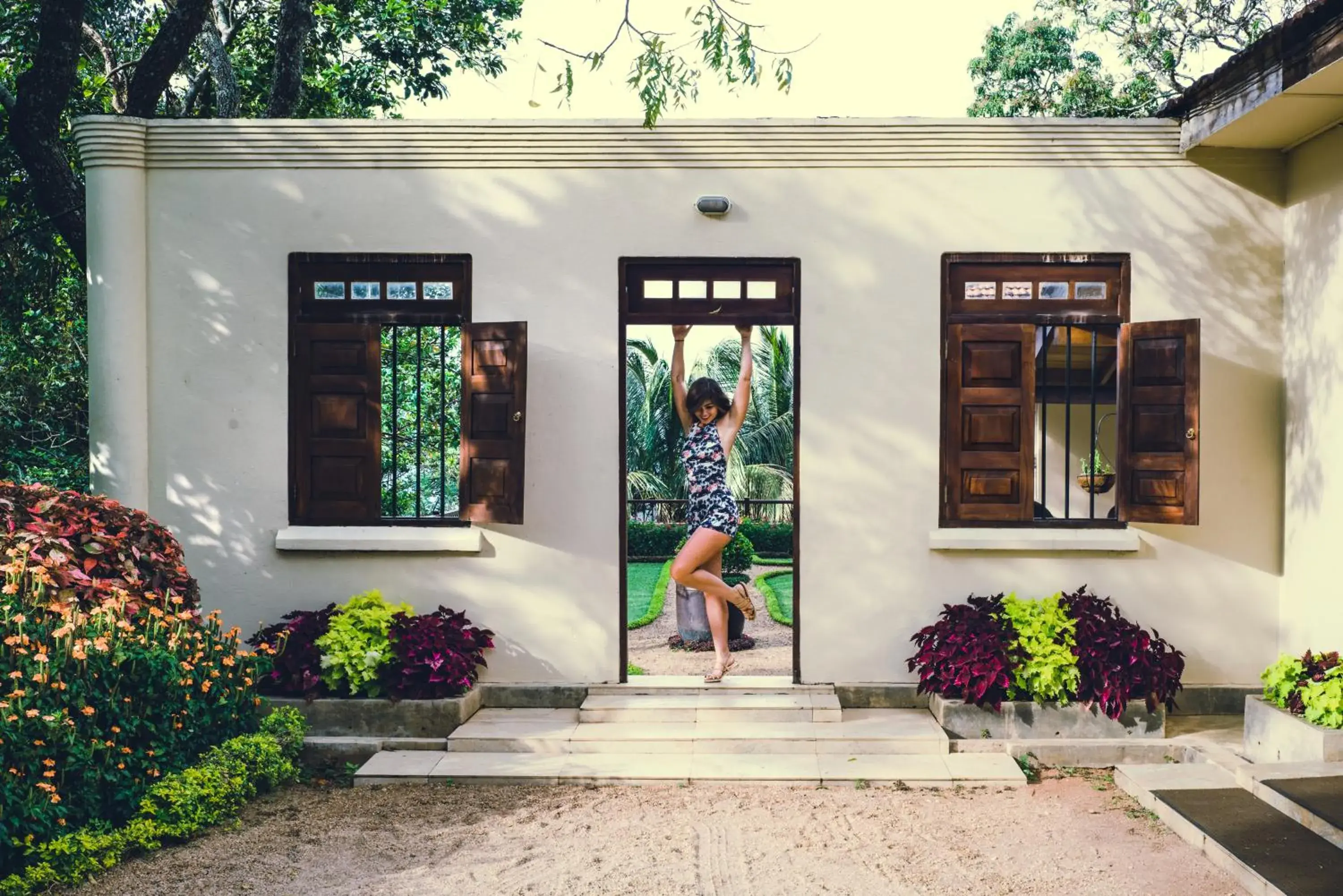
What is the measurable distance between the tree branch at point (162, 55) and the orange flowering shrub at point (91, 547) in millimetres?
3916

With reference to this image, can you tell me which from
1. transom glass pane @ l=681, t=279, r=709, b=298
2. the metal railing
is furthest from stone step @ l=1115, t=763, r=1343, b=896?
the metal railing

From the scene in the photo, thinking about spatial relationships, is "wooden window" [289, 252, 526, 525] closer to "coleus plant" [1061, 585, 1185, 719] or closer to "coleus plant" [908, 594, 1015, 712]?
"coleus plant" [908, 594, 1015, 712]

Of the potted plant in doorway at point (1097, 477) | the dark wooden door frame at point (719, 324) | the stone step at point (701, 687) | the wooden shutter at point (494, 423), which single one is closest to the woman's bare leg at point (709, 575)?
the stone step at point (701, 687)

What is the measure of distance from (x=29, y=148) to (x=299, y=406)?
3145mm

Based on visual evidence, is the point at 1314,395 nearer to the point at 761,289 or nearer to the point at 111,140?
the point at 761,289

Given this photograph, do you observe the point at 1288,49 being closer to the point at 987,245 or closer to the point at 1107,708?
the point at 987,245

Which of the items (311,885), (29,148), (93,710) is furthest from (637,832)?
(29,148)

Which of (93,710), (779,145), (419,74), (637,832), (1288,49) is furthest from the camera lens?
(419,74)

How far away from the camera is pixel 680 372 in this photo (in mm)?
7117

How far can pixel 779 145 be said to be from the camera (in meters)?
6.96

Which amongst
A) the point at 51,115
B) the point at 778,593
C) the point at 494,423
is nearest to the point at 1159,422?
the point at 494,423

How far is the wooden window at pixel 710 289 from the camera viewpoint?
7.00 metres

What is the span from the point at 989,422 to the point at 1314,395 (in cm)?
189

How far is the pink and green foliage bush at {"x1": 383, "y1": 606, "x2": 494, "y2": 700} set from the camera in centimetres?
648
